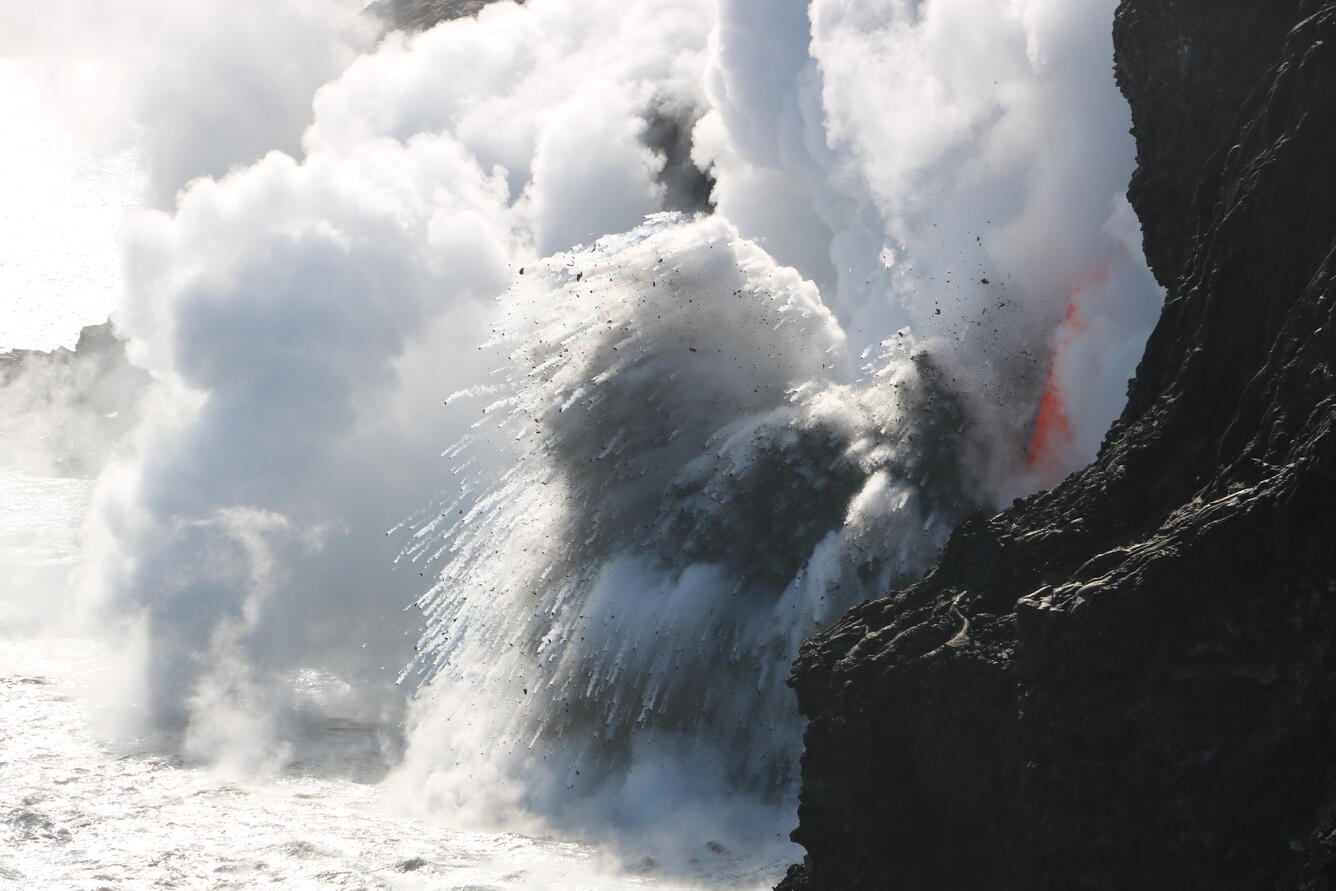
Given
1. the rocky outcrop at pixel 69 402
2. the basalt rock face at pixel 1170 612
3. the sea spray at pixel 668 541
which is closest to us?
the basalt rock face at pixel 1170 612

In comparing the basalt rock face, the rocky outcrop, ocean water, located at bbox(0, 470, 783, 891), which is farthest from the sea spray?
the rocky outcrop

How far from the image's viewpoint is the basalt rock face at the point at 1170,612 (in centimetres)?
3706

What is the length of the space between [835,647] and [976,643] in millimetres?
5775

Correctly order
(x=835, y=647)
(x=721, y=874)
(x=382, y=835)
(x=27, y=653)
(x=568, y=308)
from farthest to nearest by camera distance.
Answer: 1. (x=27, y=653)
2. (x=568, y=308)
3. (x=382, y=835)
4. (x=721, y=874)
5. (x=835, y=647)

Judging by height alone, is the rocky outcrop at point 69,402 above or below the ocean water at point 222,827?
above

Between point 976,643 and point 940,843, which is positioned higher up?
point 976,643

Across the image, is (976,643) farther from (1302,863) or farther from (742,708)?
Answer: (742,708)

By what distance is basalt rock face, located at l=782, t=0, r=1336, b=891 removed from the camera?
37062mm

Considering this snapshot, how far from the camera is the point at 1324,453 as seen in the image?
117 feet

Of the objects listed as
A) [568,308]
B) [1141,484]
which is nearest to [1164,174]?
[1141,484]

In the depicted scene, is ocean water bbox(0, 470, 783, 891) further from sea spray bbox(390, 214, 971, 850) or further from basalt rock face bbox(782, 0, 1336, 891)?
basalt rock face bbox(782, 0, 1336, 891)

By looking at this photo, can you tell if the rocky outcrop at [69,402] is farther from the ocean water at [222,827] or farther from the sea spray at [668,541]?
the sea spray at [668,541]

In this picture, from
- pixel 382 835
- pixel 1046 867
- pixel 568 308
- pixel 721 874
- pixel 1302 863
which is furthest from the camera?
pixel 568 308

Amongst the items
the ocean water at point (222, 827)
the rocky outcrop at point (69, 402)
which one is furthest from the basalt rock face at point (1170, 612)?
the rocky outcrop at point (69, 402)
